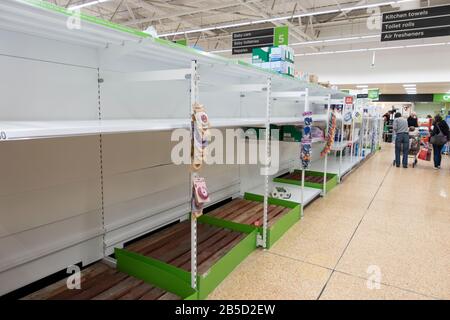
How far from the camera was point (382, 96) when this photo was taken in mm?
19891

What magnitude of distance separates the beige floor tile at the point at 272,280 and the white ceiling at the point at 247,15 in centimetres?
735

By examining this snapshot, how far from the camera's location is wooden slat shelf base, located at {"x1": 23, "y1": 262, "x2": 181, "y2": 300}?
2.00m

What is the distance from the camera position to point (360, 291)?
2281mm

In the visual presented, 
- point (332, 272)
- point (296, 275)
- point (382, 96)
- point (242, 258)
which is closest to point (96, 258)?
point (242, 258)

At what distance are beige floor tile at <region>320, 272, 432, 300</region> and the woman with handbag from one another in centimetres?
699

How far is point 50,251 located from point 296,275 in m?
1.83

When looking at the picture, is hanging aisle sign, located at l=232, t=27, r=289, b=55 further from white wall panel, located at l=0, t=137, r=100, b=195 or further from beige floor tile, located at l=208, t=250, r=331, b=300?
white wall panel, located at l=0, t=137, r=100, b=195

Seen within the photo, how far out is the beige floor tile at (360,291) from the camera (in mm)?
2217

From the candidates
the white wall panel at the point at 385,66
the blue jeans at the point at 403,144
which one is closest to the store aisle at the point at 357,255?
the blue jeans at the point at 403,144

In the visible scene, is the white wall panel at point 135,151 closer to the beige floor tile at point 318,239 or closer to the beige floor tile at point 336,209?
the beige floor tile at point 318,239

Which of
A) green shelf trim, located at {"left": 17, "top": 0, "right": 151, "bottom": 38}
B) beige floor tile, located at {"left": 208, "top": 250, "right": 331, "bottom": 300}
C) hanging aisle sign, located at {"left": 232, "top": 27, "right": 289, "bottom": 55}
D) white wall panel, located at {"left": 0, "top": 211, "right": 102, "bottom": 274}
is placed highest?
hanging aisle sign, located at {"left": 232, "top": 27, "right": 289, "bottom": 55}

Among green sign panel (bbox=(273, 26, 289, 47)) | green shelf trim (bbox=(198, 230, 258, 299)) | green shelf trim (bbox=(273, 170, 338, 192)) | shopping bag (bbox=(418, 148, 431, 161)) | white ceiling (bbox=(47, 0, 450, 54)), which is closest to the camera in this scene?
green shelf trim (bbox=(198, 230, 258, 299))

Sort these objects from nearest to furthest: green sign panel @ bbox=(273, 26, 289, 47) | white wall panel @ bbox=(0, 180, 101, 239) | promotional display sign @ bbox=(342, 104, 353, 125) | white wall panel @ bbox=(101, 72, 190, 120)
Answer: white wall panel @ bbox=(0, 180, 101, 239)
white wall panel @ bbox=(101, 72, 190, 120)
green sign panel @ bbox=(273, 26, 289, 47)
promotional display sign @ bbox=(342, 104, 353, 125)

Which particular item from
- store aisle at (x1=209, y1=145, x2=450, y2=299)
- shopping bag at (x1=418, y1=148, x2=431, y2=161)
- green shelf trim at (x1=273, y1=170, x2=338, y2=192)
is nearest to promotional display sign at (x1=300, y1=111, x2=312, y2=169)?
store aisle at (x1=209, y1=145, x2=450, y2=299)
